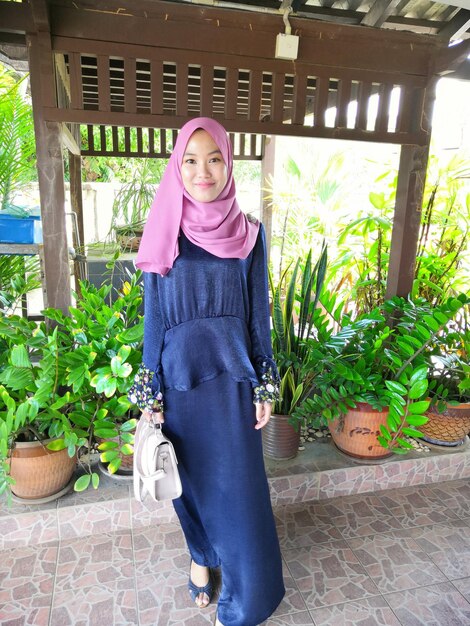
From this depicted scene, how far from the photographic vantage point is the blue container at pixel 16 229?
6.52 ft

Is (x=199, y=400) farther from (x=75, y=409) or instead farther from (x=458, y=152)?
(x=458, y=152)

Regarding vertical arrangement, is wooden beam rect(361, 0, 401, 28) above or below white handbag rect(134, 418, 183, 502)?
above

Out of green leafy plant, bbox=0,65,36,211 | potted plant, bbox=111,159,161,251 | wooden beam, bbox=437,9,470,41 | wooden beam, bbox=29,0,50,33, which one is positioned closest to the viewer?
wooden beam, bbox=29,0,50,33

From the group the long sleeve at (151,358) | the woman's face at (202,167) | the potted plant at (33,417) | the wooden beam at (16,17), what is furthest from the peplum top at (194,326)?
the wooden beam at (16,17)

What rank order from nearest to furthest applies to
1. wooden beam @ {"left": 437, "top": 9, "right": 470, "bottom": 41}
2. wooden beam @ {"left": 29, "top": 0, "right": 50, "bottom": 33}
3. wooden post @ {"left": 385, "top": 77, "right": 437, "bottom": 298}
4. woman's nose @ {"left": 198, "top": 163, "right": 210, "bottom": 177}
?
woman's nose @ {"left": 198, "top": 163, "right": 210, "bottom": 177} → wooden beam @ {"left": 29, "top": 0, "right": 50, "bottom": 33} → wooden beam @ {"left": 437, "top": 9, "right": 470, "bottom": 41} → wooden post @ {"left": 385, "top": 77, "right": 437, "bottom": 298}

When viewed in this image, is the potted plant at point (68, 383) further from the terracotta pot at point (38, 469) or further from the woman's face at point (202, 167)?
the woman's face at point (202, 167)

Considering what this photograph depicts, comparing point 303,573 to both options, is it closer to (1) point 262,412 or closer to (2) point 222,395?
(1) point 262,412

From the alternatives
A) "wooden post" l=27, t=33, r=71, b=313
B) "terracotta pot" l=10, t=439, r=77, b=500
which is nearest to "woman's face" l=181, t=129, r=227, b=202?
"wooden post" l=27, t=33, r=71, b=313

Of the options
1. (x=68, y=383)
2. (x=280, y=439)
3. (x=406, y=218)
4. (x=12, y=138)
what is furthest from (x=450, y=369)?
(x=12, y=138)

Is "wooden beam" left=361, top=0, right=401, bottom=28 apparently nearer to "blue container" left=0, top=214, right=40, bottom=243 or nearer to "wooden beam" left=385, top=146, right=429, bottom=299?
"wooden beam" left=385, top=146, right=429, bottom=299

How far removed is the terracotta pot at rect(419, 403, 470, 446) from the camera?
83.8 inches

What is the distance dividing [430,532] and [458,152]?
6.61 ft

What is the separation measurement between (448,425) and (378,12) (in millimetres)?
1884

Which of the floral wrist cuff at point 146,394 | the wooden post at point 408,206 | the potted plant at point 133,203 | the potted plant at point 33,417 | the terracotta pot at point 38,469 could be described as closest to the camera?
the floral wrist cuff at point 146,394
